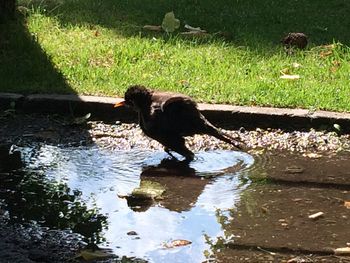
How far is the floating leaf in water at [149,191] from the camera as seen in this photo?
17.1 ft

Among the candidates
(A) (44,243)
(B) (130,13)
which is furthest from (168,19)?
(A) (44,243)

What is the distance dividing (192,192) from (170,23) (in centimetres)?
385

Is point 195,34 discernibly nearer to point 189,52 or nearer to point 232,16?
point 189,52

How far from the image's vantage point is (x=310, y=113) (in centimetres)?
660

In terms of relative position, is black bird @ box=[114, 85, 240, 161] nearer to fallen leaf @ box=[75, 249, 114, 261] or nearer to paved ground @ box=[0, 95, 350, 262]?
paved ground @ box=[0, 95, 350, 262]

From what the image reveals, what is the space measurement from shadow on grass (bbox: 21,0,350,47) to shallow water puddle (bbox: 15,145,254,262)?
2861 millimetres

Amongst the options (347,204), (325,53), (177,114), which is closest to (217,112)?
(177,114)

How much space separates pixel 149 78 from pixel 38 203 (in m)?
2.61

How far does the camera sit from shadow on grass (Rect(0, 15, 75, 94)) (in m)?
7.28

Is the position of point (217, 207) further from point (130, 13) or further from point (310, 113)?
point (130, 13)

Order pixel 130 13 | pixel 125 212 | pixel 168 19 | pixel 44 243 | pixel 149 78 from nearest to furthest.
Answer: pixel 44 243 < pixel 125 212 < pixel 149 78 < pixel 168 19 < pixel 130 13

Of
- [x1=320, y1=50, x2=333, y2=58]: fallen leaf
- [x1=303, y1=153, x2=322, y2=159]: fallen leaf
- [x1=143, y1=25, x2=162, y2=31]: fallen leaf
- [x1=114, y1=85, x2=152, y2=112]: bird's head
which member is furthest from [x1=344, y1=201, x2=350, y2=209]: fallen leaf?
[x1=143, y1=25, x2=162, y2=31]: fallen leaf

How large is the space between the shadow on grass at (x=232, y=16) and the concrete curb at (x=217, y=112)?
1.94 metres

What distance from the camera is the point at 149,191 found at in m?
5.29
